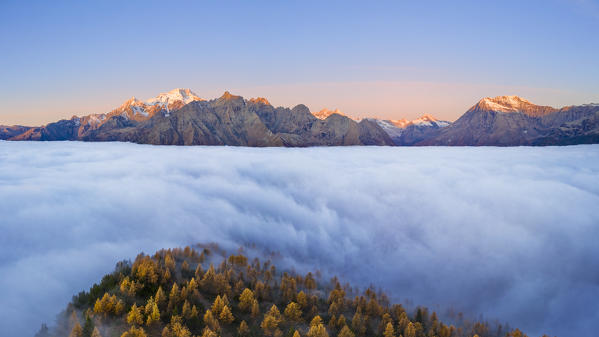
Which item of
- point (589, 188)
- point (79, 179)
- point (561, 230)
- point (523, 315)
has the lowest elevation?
point (523, 315)

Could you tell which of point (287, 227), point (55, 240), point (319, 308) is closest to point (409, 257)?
point (287, 227)

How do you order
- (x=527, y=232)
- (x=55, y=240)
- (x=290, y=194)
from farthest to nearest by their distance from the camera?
(x=290, y=194) < (x=527, y=232) < (x=55, y=240)

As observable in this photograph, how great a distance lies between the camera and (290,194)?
17150 cm

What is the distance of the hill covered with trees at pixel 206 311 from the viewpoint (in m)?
28.8

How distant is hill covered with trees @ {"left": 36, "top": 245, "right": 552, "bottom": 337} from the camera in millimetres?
28828

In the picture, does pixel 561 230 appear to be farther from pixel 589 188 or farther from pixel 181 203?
pixel 181 203

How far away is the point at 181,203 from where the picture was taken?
4670 inches

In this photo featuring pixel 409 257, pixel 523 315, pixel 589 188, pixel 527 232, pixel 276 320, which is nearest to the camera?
pixel 276 320

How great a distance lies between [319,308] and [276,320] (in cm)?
1030

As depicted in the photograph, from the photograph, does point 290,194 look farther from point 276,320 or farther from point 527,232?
point 276,320

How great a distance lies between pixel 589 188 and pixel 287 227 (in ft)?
560

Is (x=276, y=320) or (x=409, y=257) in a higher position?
(x=276, y=320)

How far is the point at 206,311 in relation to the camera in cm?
3272

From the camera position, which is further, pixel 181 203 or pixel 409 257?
pixel 181 203
